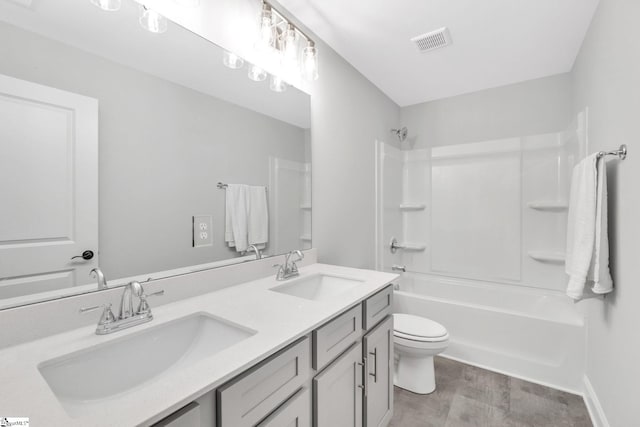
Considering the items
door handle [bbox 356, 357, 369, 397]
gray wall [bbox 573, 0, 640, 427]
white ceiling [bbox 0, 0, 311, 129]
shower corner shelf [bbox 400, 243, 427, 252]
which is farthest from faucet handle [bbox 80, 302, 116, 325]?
shower corner shelf [bbox 400, 243, 427, 252]

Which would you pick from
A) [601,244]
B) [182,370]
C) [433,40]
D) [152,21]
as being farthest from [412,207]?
[182,370]

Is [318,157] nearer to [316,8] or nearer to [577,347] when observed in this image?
[316,8]

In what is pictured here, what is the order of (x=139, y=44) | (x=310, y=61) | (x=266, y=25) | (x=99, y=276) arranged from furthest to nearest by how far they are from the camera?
(x=310, y=61) < (x=266, y=25) < (x=139, y=44) < (x=99, y=276)

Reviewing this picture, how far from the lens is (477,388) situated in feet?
6.59

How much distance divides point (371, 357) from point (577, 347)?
167 cm

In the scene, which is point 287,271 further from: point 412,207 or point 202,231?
point 412,207

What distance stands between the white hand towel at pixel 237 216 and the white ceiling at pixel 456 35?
119 cm

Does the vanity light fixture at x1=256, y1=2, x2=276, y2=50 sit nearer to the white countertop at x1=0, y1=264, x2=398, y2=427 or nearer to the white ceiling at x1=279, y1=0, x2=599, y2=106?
the white ceiling at x1=279, y1=0, x2=599, y2=106

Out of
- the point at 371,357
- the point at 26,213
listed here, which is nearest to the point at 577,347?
the point at 371,357

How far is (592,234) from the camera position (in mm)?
1492

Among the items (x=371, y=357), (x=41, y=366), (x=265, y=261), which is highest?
(x=265, y=261)

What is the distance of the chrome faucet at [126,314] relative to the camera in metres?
0.89

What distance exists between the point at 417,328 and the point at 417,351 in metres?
0.17

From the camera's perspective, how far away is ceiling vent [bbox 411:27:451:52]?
1951mm
